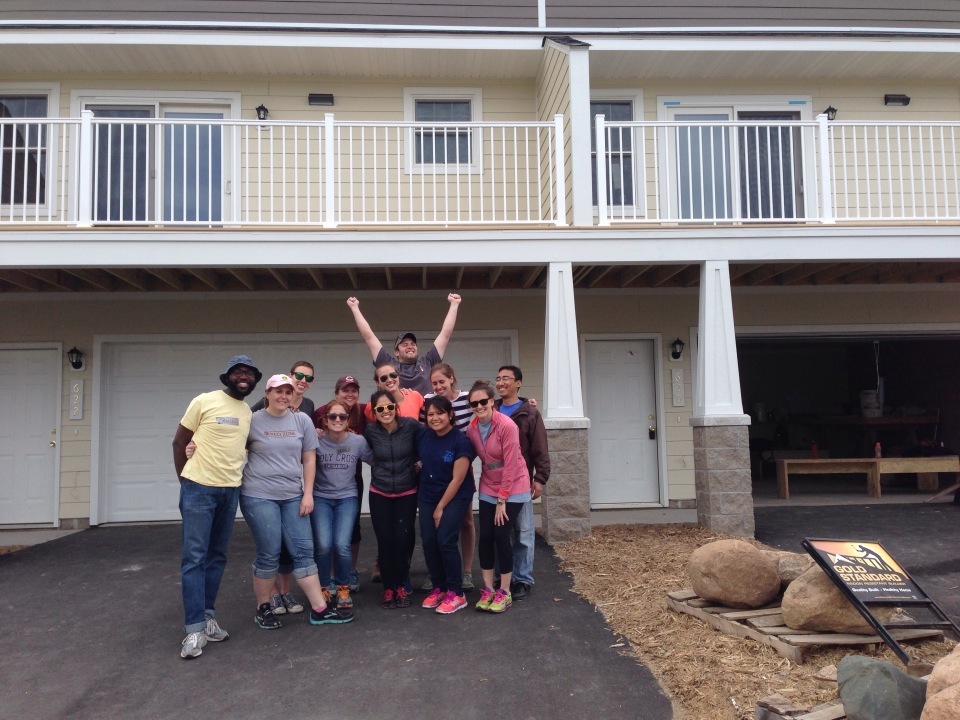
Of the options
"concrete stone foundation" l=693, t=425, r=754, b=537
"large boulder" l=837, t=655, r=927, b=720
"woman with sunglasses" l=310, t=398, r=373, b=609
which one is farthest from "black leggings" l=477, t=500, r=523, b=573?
"concrete stone foundation" l=693, t=425, r=754, b=537

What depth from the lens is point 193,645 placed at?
408 cm

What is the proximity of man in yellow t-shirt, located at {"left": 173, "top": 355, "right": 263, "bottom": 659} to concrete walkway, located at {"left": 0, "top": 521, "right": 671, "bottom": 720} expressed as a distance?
272mm

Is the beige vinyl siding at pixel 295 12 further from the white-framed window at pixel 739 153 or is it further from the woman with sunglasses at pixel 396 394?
the woman with sunglasses at pixel 396 394

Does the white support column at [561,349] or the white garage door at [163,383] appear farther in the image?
the white garage door at [163,383]

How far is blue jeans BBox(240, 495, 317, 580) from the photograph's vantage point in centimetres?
429

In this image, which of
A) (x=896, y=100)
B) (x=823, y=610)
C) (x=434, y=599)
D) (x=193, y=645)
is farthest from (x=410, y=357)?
(x=896, y=100)

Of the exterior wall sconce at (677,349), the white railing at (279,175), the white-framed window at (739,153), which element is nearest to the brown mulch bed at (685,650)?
the exterior wall sconce at (677,349)

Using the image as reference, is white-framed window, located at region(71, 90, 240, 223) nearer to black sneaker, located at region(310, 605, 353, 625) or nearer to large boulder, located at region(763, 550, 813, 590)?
black sneaker, located at region(310, 605, 353, 625)

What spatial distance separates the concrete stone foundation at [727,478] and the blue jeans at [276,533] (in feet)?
13.7

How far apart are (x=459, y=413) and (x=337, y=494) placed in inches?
41.1

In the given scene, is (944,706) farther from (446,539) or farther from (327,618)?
(327,618)

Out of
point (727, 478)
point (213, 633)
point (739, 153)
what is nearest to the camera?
point (213, 633)

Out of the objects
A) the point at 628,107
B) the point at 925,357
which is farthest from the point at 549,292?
the point at 925,357

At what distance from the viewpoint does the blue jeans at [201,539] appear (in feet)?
13.4
